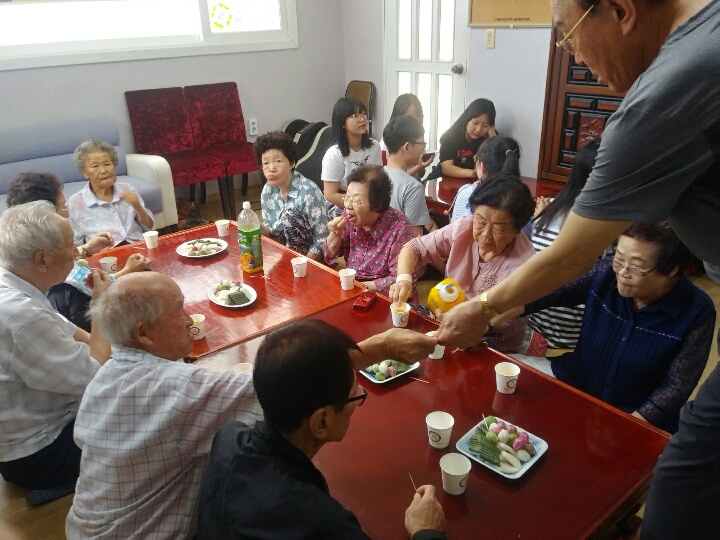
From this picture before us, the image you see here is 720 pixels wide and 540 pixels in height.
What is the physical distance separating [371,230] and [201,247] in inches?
31.6

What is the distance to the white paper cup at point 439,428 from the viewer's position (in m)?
1.29

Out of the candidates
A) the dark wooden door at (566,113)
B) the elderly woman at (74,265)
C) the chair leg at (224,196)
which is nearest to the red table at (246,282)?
the elderly woman at (74,265)

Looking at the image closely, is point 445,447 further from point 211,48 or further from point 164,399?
point 211,48

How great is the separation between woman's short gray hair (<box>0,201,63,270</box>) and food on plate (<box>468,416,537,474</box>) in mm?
1414

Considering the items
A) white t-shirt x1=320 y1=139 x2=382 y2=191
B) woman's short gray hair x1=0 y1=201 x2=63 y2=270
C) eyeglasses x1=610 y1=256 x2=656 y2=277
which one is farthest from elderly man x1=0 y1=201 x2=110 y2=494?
white t-shirt x1=320 y1=139 x2=382 y2=191

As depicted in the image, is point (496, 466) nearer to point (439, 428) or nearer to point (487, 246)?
point (439, 428)

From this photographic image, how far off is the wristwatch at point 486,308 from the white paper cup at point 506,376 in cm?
17

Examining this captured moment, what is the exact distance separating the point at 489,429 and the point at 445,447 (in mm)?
114

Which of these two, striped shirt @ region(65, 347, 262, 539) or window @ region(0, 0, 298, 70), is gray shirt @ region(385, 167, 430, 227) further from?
window @ region(0, 0, 298, 70)

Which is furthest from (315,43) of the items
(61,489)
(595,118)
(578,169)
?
(61,489)

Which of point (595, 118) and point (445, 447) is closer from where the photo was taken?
point (445, 447)

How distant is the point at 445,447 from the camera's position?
1.31 meters

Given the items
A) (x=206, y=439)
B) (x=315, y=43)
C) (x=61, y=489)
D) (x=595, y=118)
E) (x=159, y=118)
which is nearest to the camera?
(x=206, y=439)

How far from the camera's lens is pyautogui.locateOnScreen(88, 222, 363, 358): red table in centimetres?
193
